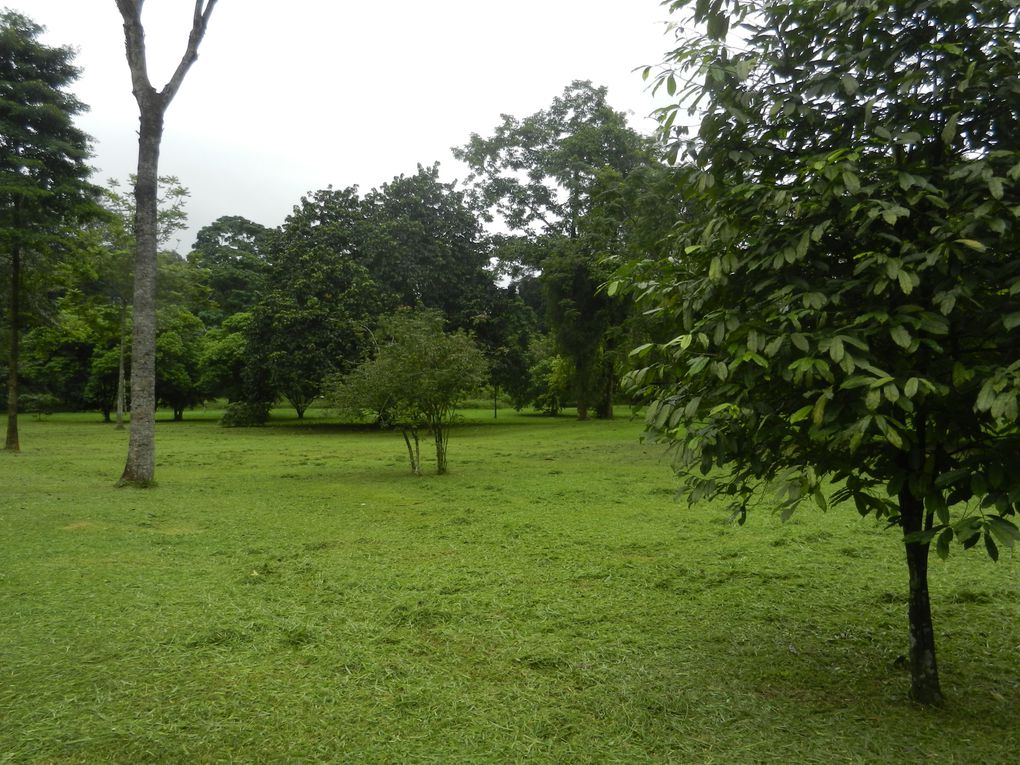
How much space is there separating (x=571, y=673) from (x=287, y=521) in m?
5.11

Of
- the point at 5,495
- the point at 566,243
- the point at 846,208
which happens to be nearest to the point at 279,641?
the point at 846,208

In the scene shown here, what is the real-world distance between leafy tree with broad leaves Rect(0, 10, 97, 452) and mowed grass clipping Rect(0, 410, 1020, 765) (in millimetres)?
8757

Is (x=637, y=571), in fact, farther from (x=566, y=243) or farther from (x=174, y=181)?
(x=174, y=181)

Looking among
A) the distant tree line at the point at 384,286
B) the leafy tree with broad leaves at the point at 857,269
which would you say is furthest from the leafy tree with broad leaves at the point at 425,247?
the leafy tree with broad leaves at the point at 857,269

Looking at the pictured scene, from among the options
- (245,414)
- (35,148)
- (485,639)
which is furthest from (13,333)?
(485,639)

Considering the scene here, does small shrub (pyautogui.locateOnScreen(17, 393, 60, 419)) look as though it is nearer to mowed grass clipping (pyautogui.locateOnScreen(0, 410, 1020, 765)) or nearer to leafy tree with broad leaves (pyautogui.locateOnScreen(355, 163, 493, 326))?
leafy tree with broad leaves (pyautogui.locateOnScreen(355, 163, 493, 326))

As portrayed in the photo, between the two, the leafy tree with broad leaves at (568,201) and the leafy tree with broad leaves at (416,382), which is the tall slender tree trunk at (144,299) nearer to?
the leafy tree with broad leaves at (416,382)

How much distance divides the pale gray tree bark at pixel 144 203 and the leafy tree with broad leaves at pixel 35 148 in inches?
195

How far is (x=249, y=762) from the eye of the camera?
8.63 feet

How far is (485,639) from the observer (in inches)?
154

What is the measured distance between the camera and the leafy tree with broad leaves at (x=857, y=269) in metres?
2.30

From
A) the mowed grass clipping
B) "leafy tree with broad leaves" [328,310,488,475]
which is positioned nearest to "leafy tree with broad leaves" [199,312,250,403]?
"leafy tree with broad leaves" [328,310,488,475]

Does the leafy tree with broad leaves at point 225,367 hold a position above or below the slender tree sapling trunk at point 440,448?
above

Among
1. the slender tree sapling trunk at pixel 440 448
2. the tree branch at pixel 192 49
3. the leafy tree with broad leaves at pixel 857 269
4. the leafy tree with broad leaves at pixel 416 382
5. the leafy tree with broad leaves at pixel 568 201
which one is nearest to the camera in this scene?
the leafy tree with broad leaves at pixel 857 269
